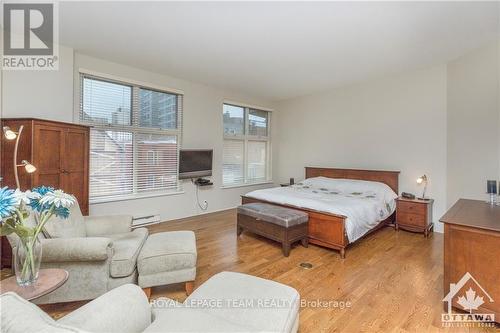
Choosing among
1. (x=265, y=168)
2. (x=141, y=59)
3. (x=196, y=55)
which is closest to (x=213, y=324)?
(x=196, y=55)

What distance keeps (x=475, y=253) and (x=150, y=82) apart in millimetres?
4789

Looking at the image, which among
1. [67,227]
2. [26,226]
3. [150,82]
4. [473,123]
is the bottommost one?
[67,227]

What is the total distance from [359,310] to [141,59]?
4.23 metres

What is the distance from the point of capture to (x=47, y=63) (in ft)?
11.1

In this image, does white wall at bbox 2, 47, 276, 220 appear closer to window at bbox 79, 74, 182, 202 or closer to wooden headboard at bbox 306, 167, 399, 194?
window at bbox 79, 74, 182, 202

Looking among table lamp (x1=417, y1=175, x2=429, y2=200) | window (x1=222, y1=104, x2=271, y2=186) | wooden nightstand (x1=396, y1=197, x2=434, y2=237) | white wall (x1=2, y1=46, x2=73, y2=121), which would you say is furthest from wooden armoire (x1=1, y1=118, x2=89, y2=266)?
table lamp (x1=417, y1=175, x2=429, y2=200)

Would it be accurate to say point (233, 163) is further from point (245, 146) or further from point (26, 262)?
point (26, 262)

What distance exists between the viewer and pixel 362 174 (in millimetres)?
5008

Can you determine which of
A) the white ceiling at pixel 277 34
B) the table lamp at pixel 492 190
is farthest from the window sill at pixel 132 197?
the table lamp at pixel 492 190

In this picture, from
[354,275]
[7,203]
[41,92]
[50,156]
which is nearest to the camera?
[7,203]

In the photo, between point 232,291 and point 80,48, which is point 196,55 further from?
point 232,291

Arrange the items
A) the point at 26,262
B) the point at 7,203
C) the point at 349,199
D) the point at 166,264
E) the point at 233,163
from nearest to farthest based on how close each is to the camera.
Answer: the point at 7,203, the point at 26,262, the point at 166,264, the point at 349,199, the point at 233,163

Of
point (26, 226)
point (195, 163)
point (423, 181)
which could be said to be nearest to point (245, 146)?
point (195, 163)

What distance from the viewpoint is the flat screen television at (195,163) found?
4.84 metres
